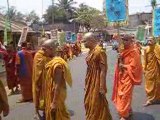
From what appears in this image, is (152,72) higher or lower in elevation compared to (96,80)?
lower

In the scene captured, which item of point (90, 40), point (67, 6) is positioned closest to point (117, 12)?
point (90, 40)

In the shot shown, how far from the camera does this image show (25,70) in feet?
42.4

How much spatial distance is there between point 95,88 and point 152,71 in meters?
3.55

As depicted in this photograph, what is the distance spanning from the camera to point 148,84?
1090cm

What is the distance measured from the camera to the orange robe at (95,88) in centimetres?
754

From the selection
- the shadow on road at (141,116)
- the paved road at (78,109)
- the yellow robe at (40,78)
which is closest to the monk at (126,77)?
the shadow on road at (141,116)

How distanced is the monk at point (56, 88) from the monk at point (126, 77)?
221cm

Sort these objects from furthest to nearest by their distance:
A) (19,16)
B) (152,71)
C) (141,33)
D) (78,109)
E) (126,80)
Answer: (19,16), (141,33), (152,71), (78,109), (126,80)

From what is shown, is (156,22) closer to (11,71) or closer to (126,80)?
(126,80)

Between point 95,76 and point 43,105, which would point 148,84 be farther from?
point 43,105

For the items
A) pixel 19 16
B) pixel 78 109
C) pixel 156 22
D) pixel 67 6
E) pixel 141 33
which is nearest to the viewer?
pixel 78 109

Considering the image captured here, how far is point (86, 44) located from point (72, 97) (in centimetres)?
527

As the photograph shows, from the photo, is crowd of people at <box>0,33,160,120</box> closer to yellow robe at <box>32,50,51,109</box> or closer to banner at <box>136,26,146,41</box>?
yellow robe at <box>32,50,51,109</box>

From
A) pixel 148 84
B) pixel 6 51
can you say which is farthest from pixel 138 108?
pixel 6 51
